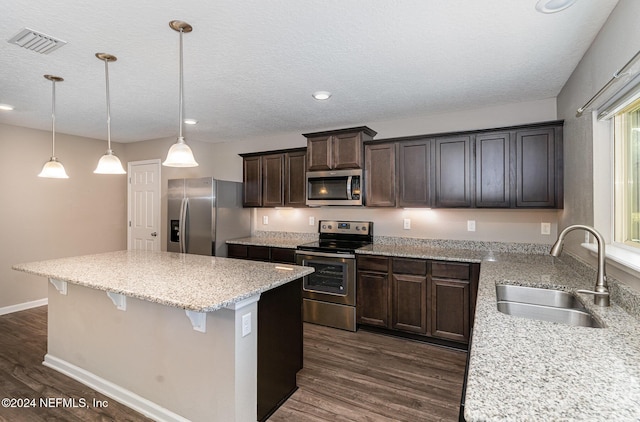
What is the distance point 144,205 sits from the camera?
5.31 metres

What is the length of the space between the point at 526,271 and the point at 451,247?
1.19m

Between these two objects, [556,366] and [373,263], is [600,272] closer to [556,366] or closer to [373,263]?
[556,366]

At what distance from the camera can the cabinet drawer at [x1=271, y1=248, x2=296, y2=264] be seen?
159 inches

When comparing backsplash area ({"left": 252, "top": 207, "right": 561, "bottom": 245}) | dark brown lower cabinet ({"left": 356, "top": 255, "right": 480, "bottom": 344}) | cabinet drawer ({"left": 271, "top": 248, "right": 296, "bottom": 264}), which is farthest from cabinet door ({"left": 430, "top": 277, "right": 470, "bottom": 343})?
cabinet drawer ({"left": 271, "top": 248, "right": 296, "bottom": 264})

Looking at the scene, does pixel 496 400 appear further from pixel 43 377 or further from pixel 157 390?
pixel 43 377

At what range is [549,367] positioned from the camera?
3.39 ft

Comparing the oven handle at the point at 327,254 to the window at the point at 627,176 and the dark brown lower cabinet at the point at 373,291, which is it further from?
the window at the point at 627,176

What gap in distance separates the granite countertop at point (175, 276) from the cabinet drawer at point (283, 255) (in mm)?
1336

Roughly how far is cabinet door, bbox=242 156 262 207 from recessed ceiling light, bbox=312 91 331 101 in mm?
1752

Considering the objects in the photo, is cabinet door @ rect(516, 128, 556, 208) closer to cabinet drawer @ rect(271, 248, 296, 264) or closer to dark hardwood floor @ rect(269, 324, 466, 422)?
dark hardwood floor @ rect(269, 324, 466, 422)

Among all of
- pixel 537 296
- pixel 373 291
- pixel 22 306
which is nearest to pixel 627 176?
pixel 537 296

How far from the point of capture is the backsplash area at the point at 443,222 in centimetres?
331

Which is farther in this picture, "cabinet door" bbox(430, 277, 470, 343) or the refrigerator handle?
the refrigerator handle

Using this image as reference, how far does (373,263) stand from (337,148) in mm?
1437
